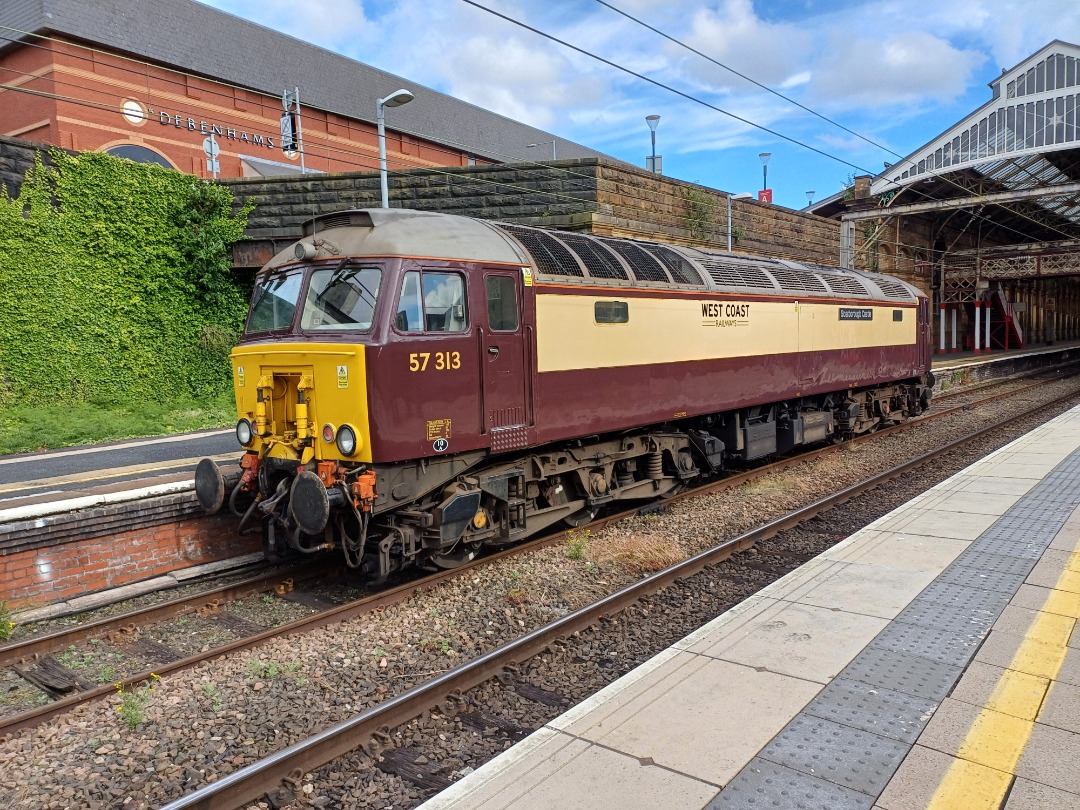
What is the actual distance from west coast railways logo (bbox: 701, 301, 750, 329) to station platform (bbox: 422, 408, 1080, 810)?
4.37 meters

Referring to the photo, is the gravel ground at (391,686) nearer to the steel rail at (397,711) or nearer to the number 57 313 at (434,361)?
the steel rail at (397,711)

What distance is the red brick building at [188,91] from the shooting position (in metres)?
26.5

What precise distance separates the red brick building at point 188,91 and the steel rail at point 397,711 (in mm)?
21898

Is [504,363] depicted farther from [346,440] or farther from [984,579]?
[984,579]

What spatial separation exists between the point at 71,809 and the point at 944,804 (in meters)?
4.42

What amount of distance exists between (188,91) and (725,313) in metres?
28.2

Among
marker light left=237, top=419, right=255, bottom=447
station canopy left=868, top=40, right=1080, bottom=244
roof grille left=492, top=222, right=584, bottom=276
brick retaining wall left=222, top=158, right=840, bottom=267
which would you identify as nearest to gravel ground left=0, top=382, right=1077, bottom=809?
marker light left=237, top=419, right=255, bottom=447

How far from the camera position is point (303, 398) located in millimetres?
6871

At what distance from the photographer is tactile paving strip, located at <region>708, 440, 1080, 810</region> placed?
358 centimetres

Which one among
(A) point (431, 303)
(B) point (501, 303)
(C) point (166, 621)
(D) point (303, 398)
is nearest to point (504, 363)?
(B) point (501, 303)

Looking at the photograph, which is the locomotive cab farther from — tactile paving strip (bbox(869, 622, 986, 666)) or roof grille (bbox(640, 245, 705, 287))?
tactile paving strip (bbox(869, 622, 986, 666))

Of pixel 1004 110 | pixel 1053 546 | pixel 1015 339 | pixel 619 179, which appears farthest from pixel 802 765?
pixel 1015 339

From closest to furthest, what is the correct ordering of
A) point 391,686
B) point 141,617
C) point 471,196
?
point 391,686, point 141,617, point 471,196

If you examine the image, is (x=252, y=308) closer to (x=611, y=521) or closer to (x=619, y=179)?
(x=611, y=521)
